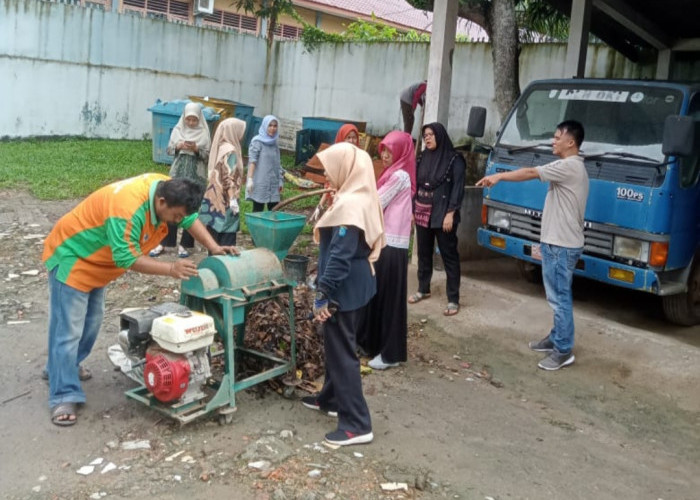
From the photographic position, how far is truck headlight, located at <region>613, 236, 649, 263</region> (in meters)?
5.70

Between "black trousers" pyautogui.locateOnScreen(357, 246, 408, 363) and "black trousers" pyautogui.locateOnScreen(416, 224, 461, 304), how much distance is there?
1.20 meters

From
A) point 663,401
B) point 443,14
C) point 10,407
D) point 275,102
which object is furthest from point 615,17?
point 275,102

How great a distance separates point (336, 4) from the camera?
22.6 m

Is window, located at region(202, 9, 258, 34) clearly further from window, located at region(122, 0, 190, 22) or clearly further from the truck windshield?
the truck windshield

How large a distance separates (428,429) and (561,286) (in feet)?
5.82

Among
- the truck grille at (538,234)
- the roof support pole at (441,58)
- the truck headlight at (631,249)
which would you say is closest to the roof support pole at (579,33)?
the roof support pole at (441,58)

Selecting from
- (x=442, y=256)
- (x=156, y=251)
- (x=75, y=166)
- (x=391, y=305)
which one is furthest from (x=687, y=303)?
(x=75, y=166)

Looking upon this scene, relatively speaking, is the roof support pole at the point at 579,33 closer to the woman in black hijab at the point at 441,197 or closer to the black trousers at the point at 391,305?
the woman in black hijab at the point at 441,197

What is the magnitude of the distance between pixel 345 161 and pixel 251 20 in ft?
63.1

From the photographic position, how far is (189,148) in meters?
7.54

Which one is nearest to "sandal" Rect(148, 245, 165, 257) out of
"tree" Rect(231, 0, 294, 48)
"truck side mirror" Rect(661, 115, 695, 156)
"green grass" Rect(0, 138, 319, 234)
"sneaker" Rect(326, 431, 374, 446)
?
"green grass" Rect(0, 138, 319, 234)

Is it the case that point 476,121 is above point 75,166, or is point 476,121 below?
above

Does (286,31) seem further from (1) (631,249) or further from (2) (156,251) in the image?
(1) (631,249)

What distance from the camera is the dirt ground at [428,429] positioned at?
144 inches
